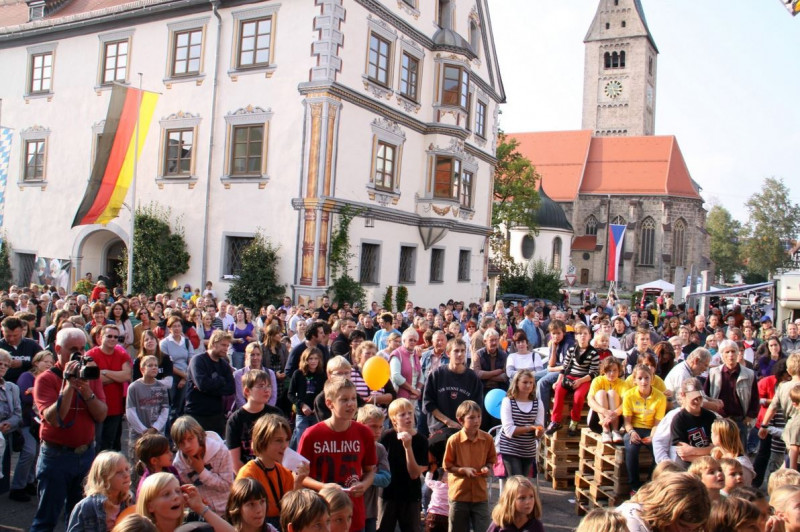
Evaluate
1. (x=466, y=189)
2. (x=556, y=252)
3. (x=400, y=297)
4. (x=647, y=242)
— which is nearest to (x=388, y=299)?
(x=400, y=297)

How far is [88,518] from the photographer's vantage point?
159 inches

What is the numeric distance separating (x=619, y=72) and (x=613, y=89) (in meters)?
1.91

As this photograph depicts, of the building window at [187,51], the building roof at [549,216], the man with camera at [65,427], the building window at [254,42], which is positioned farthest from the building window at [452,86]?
the building roof at [549,216]

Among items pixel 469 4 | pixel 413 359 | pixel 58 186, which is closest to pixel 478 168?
pixel 469 4

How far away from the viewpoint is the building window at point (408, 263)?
2477 centimetres

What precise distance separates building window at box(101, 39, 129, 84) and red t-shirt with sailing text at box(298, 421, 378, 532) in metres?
22.1

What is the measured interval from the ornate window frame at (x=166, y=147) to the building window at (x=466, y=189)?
11.0 meters

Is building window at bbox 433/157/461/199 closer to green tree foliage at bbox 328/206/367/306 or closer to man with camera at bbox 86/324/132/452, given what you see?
green tree foliage at bbox 328/206/367/306

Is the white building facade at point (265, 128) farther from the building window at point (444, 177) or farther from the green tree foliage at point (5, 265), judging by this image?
the green tree foliage at point (5, 265)

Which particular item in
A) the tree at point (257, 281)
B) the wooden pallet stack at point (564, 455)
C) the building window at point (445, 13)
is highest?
the building window at point (445, 13)

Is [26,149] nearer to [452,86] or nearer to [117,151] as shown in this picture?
[117,151]

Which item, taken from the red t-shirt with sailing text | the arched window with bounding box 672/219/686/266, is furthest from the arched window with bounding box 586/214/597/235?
the red t-shirt with sailing text

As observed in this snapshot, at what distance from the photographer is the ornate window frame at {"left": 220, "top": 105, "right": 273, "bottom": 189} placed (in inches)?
829

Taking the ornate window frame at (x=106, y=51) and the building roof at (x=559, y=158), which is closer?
the ornate window frame at (x=106, y=51)
